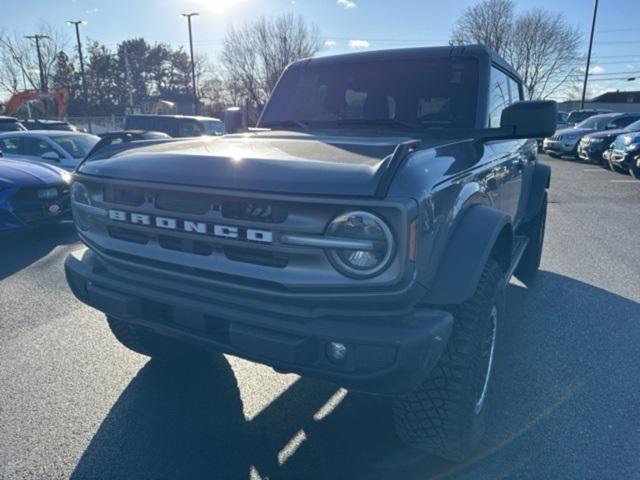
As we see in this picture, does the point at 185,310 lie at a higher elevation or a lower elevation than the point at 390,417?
higher

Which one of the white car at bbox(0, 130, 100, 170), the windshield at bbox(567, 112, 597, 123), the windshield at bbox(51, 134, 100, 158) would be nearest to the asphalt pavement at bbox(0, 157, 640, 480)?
the white car at bbox(0, 130, 100, 170)

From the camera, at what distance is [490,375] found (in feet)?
8.93

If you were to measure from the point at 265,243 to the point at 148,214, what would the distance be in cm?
67

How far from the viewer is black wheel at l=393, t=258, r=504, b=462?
2087mm

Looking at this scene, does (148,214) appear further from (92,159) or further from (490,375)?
(490,375)

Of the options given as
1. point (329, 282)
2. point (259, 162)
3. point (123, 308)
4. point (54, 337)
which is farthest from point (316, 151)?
point (54, 337)

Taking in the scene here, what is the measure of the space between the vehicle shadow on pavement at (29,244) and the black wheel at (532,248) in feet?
17.8

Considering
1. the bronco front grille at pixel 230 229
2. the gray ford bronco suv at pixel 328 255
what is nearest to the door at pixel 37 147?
the gray ford bronco suv at pixel 328 255

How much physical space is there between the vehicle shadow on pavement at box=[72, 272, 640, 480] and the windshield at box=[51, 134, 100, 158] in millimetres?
7142

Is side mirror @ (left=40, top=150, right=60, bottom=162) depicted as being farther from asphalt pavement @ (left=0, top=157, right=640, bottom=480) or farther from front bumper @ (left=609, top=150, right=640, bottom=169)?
front bumper @ (left=609, top=150, right=640, bottom=169)

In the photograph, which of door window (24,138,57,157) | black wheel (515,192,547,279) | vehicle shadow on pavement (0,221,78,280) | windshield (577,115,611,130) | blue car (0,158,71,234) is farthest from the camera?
windshield (577,115,611,130)

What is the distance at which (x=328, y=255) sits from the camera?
6.03 ft

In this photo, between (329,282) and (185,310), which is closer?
(329,282)

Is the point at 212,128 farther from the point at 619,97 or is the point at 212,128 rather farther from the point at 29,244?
the point at 619,97
